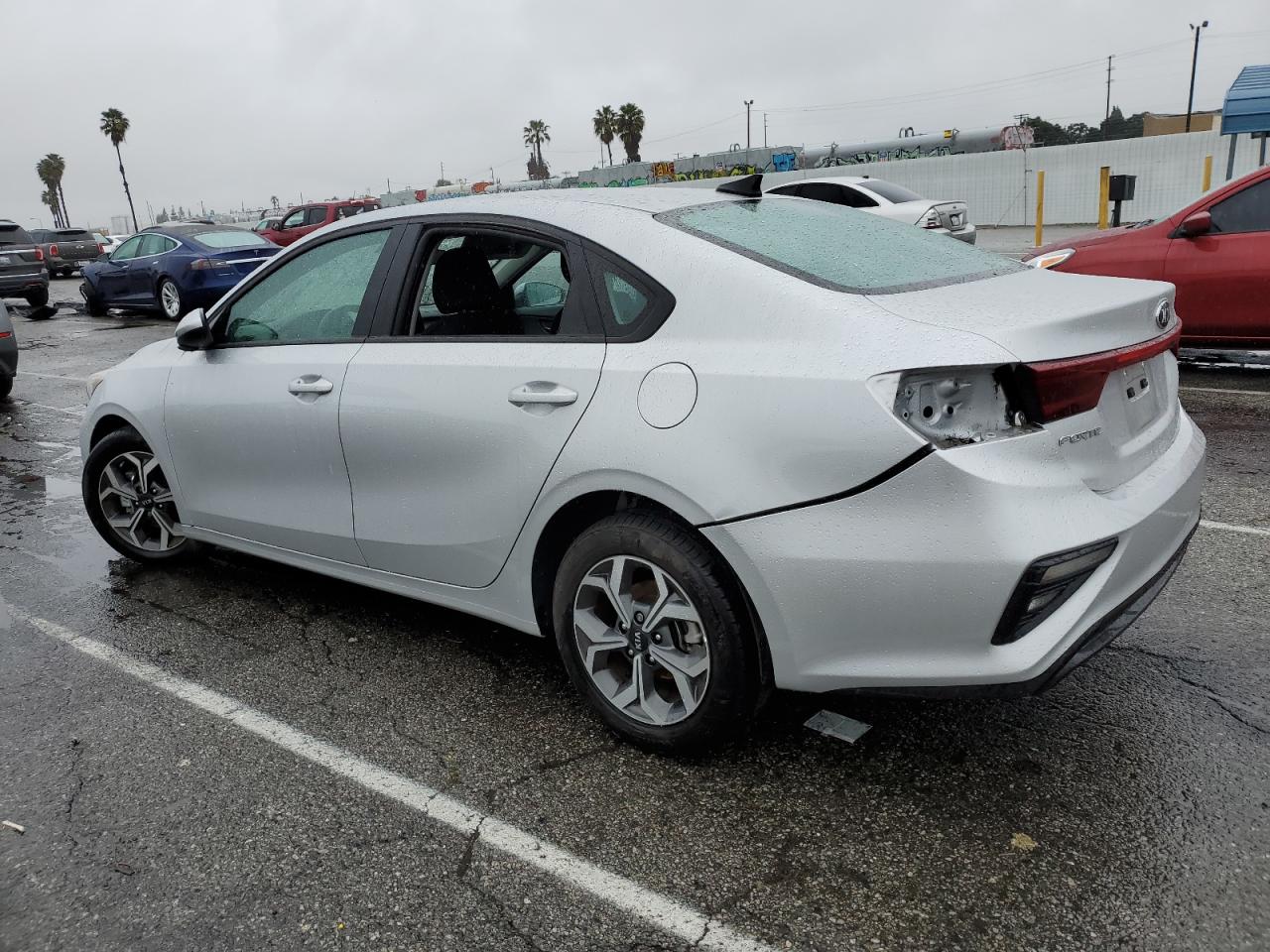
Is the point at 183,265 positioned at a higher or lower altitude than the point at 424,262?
lower

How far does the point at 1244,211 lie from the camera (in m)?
7.26

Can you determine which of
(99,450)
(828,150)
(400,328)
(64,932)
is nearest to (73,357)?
(99,450)

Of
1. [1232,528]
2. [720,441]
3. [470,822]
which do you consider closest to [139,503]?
[470,822]

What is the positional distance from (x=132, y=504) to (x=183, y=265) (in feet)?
41.2

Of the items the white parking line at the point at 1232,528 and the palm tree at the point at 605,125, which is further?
the palm tree at the point at 605,125

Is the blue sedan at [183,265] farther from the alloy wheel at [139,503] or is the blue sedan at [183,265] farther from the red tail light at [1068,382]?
the red tail light at [1068,382]

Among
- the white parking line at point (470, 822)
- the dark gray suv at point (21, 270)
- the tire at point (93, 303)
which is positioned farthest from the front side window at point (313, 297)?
the dark gray suv at point (21, 270)

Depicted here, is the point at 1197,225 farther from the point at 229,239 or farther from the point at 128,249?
the point at 128,249

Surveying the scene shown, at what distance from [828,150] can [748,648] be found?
4206cm

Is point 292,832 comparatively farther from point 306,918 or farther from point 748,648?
point 748,648

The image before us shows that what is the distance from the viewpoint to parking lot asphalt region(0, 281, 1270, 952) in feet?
7.57

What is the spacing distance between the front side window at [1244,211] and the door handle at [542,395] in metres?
6.44

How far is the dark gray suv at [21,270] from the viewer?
62.1 feet

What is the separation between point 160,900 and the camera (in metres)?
2.46
